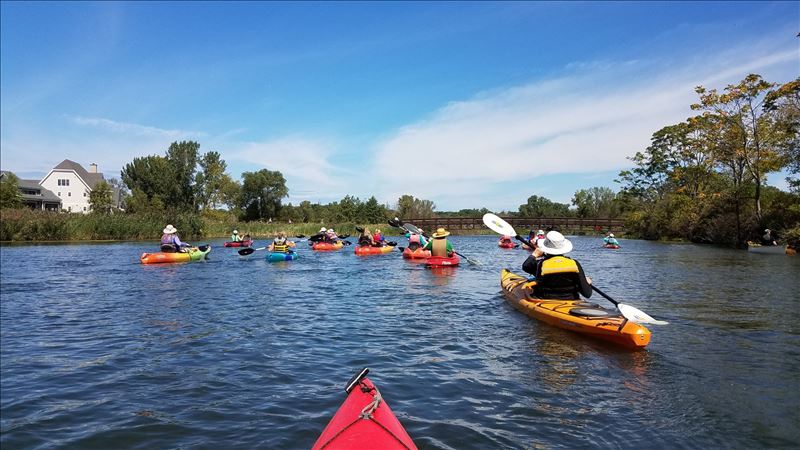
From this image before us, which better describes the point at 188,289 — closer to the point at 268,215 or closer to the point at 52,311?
the point at 52,311

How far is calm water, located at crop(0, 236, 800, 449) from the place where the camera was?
4.74 metres

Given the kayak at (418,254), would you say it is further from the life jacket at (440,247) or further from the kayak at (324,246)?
the kayak at (324,246)

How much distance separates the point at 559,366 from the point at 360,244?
66.2 feet

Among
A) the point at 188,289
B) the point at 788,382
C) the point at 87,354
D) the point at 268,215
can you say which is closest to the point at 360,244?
the point at 188,289

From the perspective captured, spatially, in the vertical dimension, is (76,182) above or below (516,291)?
above

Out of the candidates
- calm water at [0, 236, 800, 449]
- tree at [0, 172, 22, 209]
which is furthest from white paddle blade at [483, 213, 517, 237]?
tree at [0, 172, 22, 209]

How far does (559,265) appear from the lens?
8953 mm

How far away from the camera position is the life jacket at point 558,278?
8945 millimetres

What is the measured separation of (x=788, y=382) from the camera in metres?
6.05

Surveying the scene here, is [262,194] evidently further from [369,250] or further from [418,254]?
[418,254]

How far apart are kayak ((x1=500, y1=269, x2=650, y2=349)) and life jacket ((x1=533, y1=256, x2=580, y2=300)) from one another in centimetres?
22

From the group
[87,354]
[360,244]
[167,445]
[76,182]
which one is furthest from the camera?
[76,182]

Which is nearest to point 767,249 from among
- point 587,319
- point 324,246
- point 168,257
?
point 324,246

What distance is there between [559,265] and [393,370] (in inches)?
156
